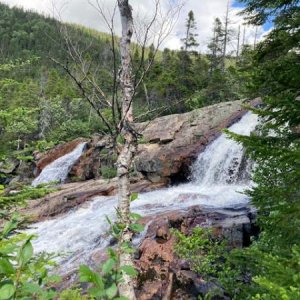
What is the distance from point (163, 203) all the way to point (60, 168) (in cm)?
1552

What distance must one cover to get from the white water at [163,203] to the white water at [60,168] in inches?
425

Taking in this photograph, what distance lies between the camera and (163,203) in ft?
54.1

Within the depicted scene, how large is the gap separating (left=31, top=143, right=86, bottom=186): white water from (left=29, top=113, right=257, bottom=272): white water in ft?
35.4

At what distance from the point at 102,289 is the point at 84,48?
178 inches

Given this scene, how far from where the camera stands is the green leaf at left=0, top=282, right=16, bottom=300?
1037 mm

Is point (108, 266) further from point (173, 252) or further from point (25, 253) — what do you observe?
point (173, 252)

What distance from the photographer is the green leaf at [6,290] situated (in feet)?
3.40

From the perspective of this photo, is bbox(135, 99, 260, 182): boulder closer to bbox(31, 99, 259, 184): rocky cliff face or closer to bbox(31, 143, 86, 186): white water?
bbox(31, 99, 259, 184): rocky cliff face

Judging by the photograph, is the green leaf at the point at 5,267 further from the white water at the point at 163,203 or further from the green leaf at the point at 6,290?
the white water at the point at 163,203

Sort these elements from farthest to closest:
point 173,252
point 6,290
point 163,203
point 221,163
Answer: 1. point 221,163
2. point 163,203
3. point 173,252
4. point 6,290

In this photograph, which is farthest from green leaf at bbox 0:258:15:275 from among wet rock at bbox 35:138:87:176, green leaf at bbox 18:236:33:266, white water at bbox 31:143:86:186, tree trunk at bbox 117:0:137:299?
wet rock at bbox 35:138:87:176

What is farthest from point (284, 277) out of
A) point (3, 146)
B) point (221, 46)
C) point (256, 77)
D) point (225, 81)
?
point (221, 46)

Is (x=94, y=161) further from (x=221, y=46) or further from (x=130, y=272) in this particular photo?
(x=221, y=46)

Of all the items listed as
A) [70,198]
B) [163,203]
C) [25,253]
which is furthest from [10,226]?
[70,198]
